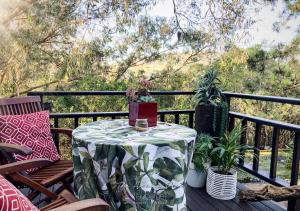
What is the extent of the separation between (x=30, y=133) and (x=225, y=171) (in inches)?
68.4

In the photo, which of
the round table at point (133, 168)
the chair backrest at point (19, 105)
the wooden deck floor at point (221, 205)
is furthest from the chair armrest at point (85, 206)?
the chair backrest at point (19, 105)

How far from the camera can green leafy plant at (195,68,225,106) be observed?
10.5ft

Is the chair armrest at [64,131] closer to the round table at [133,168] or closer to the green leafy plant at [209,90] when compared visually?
the round table at [133,168]

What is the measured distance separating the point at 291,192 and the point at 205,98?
1.25 m

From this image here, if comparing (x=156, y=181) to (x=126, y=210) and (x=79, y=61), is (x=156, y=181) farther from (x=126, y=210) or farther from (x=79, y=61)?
(x=79, y=61)

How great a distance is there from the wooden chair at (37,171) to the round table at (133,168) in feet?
0.65

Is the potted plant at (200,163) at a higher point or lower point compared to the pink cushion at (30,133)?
lower

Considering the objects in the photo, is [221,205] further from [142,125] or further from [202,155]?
[142,125]

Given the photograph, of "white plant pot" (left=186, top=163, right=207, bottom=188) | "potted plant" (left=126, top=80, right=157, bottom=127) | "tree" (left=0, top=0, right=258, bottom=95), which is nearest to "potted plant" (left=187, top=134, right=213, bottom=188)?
"white plant pot" (left=186, top=163, right=207, bottom=188)

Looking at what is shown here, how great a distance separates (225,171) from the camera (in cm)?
274

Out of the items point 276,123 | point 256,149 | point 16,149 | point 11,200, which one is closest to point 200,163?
point 256,149

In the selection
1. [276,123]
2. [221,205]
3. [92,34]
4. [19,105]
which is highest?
[92,34]

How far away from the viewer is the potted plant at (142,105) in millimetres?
2256

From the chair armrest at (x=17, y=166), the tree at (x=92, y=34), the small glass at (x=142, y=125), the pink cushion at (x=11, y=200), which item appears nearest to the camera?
the pink cushion at (x=11, y=200)
